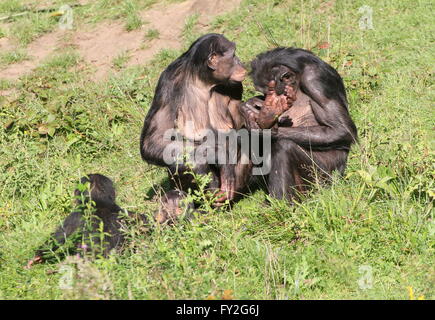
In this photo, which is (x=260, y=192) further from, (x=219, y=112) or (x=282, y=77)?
(x=282, y=77)

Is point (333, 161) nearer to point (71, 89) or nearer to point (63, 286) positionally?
point (63, 286)

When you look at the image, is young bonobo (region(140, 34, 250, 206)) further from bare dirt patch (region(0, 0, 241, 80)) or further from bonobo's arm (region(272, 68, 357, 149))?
bare dirt patch (region(0, 0, 241, 80))

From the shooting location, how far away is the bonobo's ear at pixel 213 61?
6.20 metres

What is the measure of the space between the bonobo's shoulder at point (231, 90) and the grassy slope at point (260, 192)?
950 mm

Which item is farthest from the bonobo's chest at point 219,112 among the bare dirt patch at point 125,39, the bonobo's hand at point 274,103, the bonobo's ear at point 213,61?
the bare dirt patch at point 125,39

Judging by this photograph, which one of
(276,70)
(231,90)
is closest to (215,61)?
(231,90)

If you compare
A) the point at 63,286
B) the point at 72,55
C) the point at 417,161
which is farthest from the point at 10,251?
the point at 72,55

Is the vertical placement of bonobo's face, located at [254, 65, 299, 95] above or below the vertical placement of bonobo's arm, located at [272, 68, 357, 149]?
above

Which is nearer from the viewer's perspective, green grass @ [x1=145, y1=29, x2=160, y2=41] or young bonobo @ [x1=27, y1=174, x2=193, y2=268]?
young bonobo @ [x1=27, y1=174, x2=193, y2=268]

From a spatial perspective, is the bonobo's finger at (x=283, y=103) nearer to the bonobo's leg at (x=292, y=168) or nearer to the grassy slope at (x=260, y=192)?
the bonobo's leg at (x=292, y=168)

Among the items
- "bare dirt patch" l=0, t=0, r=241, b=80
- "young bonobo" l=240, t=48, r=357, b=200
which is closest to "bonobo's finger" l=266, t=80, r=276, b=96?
"young bonobo" l=240, t=48, r=357, b=200

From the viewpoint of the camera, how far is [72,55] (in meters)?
9.56

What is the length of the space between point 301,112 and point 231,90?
701 mm

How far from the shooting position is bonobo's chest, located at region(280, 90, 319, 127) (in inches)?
245
